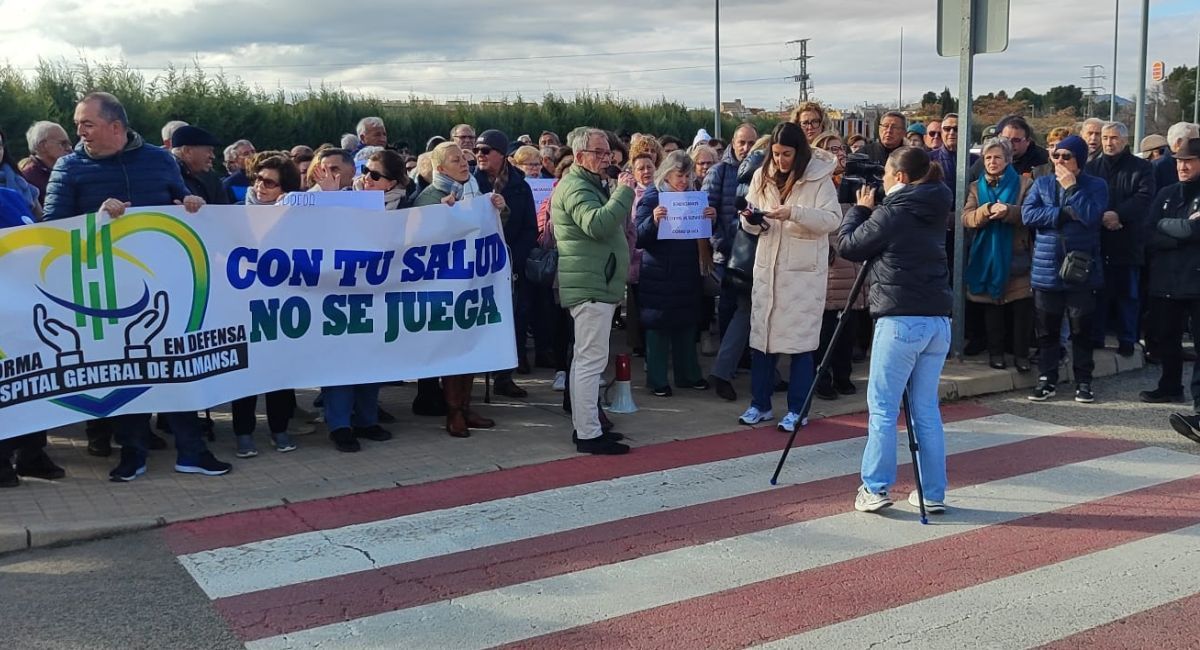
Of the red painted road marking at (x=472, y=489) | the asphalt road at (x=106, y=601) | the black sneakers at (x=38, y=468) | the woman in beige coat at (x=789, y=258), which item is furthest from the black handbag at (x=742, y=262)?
the black sneakers at (x=38, y=468)

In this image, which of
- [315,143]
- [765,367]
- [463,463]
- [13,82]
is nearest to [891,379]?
[765,367]

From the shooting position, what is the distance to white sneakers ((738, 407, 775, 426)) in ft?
25.5

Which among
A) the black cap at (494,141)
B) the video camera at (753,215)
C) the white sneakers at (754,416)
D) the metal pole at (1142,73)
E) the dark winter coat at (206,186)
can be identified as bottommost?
the white sneakers at (754,416)

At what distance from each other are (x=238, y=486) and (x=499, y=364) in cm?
217

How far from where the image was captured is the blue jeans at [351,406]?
7.14 metres

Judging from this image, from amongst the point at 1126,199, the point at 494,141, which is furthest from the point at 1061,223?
the point at 494,141

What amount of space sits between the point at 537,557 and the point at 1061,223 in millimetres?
5743

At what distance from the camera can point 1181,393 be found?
8562 millimetres

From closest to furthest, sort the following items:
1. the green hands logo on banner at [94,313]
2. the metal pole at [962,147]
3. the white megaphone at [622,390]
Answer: the green hands logo on banner at [94,313], the white megaphone at [622,390], the metal pole at [962,147]

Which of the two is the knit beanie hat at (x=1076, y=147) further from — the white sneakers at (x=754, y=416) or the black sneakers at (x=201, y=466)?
the black sneakers at (x=201, y=466)

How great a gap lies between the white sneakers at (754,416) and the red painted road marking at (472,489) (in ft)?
0.38

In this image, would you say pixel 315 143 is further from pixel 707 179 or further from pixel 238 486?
pixel 238 486

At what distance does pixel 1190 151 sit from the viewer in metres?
7.96

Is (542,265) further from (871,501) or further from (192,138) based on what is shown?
(871,501)
